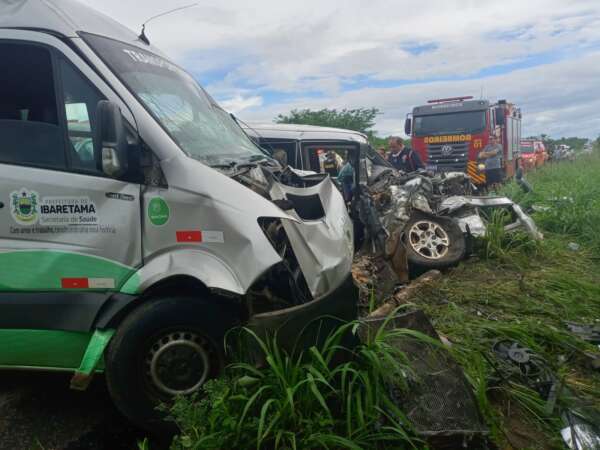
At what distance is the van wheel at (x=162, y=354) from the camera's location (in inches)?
96.3

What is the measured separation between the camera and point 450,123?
1295 centimetres

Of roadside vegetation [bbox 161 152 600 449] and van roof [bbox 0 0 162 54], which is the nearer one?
roadside vegetation [bbox 161 152 600 449]

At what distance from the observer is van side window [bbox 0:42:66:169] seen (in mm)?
2564

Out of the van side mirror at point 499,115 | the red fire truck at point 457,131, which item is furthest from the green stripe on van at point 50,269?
the van side mirror at point 499,115

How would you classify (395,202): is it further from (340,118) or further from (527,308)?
(340,118)

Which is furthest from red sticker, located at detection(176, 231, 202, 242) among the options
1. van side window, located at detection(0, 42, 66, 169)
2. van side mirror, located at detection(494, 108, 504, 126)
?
van side mirror, located at detection(494, 108, 504, 126)

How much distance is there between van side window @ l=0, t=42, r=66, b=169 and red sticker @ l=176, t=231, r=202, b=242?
0.79m

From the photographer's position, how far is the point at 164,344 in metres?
2.52

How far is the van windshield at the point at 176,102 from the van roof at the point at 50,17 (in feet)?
0.32

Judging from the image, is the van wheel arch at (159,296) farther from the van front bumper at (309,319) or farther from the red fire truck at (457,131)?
the red fire truck at (457,131)

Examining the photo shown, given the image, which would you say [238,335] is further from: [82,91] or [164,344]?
[82,91]

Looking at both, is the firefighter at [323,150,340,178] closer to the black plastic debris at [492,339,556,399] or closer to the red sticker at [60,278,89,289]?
the black plastic debris at [492,339,556,399]

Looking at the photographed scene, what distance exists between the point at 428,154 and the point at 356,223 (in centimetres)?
900

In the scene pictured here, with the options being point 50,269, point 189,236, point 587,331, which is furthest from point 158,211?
point 587,331
